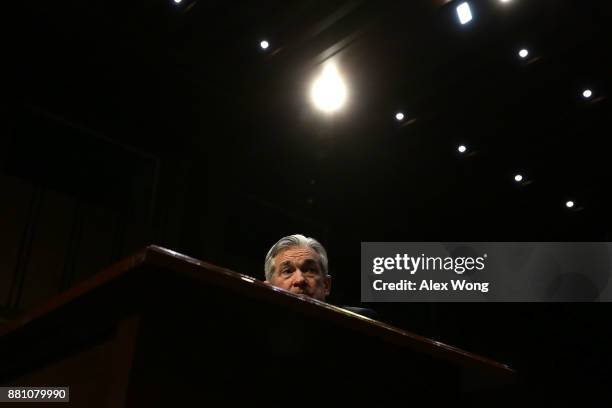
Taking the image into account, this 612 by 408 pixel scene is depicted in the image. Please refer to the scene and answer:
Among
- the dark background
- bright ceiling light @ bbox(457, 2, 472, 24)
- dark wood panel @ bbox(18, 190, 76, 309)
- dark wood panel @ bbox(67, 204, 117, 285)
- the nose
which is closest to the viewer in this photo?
the nose

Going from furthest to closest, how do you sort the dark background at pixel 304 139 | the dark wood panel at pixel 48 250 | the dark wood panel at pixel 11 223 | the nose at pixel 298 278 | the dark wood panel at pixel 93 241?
1. the dark wood panel at pixel 93 241
2. the dark wood panel at pixel 48 250
3. the dark wood panel at pixel 11 223
4. the dark background at pixel 304 139
5. the nose at pixel 298 278

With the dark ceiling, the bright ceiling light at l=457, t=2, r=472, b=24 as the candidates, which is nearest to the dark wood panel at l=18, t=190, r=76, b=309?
the dark ceiling

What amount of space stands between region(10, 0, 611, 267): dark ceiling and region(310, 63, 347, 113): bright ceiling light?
0.06m

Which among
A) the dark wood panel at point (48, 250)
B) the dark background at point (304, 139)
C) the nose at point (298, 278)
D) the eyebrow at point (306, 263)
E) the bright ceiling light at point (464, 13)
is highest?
the bright ceiling light at point (464, 13)

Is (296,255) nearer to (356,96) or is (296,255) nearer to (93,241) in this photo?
(356,96)

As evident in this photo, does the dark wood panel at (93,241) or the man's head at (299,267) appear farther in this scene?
the dark wood panel at (93,241)

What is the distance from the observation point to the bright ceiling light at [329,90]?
347 cm

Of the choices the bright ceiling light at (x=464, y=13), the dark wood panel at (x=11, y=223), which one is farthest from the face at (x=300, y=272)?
the dark wood panel at (x=11, y=223)

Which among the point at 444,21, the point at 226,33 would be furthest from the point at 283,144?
the point at 444,21

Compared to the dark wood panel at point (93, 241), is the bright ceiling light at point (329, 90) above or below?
above

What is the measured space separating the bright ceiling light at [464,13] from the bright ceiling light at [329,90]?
0.70 metres

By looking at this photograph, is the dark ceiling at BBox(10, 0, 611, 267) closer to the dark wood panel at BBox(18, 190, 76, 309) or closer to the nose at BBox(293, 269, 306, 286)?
the dark wood panel at BBox(18, 190, 76, 309)

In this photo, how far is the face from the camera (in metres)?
1.77

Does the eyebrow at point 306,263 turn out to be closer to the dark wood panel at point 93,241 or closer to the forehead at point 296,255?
the forehead at point 296,255
